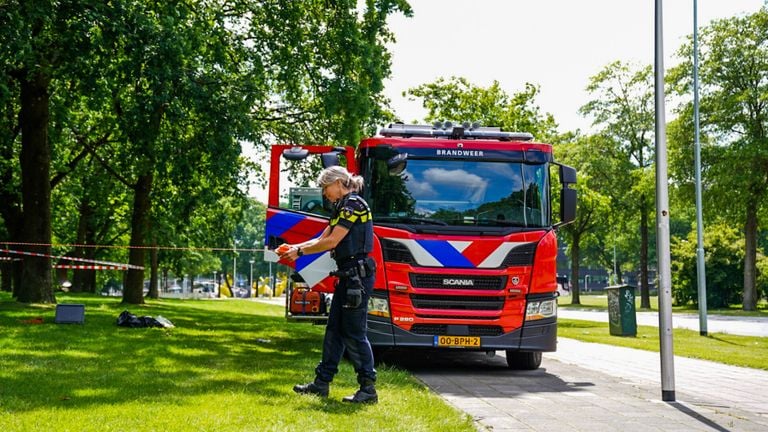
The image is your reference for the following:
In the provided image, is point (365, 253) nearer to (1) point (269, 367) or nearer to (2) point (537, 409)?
(2) point (537, 409)

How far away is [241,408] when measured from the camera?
21.6 feet

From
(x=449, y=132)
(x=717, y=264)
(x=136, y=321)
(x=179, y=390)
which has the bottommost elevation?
(x=179, y=390)

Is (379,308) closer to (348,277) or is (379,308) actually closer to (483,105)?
(348,277)

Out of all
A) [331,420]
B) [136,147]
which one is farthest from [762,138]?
[331,420]

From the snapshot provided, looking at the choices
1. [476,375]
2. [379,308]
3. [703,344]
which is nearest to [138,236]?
[703,344]

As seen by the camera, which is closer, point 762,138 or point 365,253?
point 365,253

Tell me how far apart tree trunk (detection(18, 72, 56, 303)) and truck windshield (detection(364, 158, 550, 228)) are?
42.8 ft

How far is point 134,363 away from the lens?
983 centimetres

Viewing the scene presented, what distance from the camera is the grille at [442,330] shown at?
10.3 metres

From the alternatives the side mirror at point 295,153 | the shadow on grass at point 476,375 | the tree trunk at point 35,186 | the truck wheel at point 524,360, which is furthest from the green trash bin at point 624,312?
the tree trunk at point 35,186

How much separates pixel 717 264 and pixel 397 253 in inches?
1476

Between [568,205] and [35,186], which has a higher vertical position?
[35,186]

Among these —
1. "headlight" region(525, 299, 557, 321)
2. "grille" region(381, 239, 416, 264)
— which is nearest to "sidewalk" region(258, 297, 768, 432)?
"headlight" region(525, 299, 557, 321)

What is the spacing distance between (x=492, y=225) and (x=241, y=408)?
194 inches
